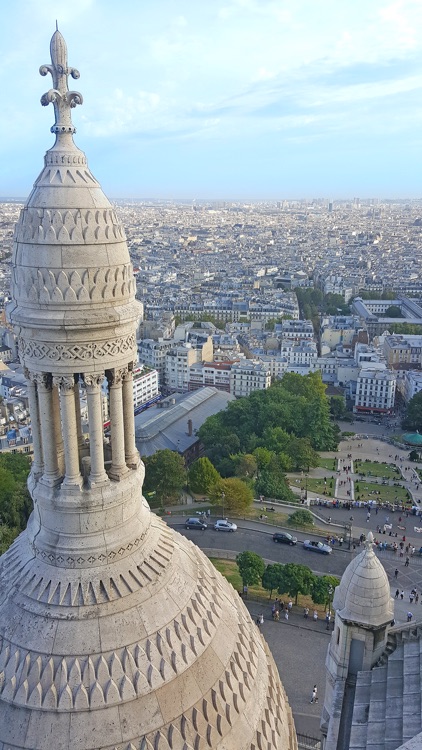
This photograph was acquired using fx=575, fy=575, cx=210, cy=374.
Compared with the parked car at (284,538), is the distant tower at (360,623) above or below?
above

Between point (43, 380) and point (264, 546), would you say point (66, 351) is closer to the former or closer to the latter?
point (43, 380)

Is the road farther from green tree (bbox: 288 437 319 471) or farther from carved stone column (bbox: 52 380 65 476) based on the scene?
carved stone column (bbox: 52 380 65 476)

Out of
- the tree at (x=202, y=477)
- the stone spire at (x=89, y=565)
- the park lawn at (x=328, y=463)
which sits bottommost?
the park lawn at (x=328, y=463)

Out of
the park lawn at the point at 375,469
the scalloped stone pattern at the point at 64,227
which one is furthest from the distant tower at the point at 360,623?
the park lawn at the point at 375,469

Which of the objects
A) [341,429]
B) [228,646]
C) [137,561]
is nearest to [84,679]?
[137,561]

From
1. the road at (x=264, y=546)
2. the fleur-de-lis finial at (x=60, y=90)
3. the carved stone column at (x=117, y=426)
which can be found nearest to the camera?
the fleur-de-lis finial at (x=60, y=90)

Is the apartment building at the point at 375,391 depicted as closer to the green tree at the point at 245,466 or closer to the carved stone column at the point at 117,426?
the green tree at the point at 245,466
